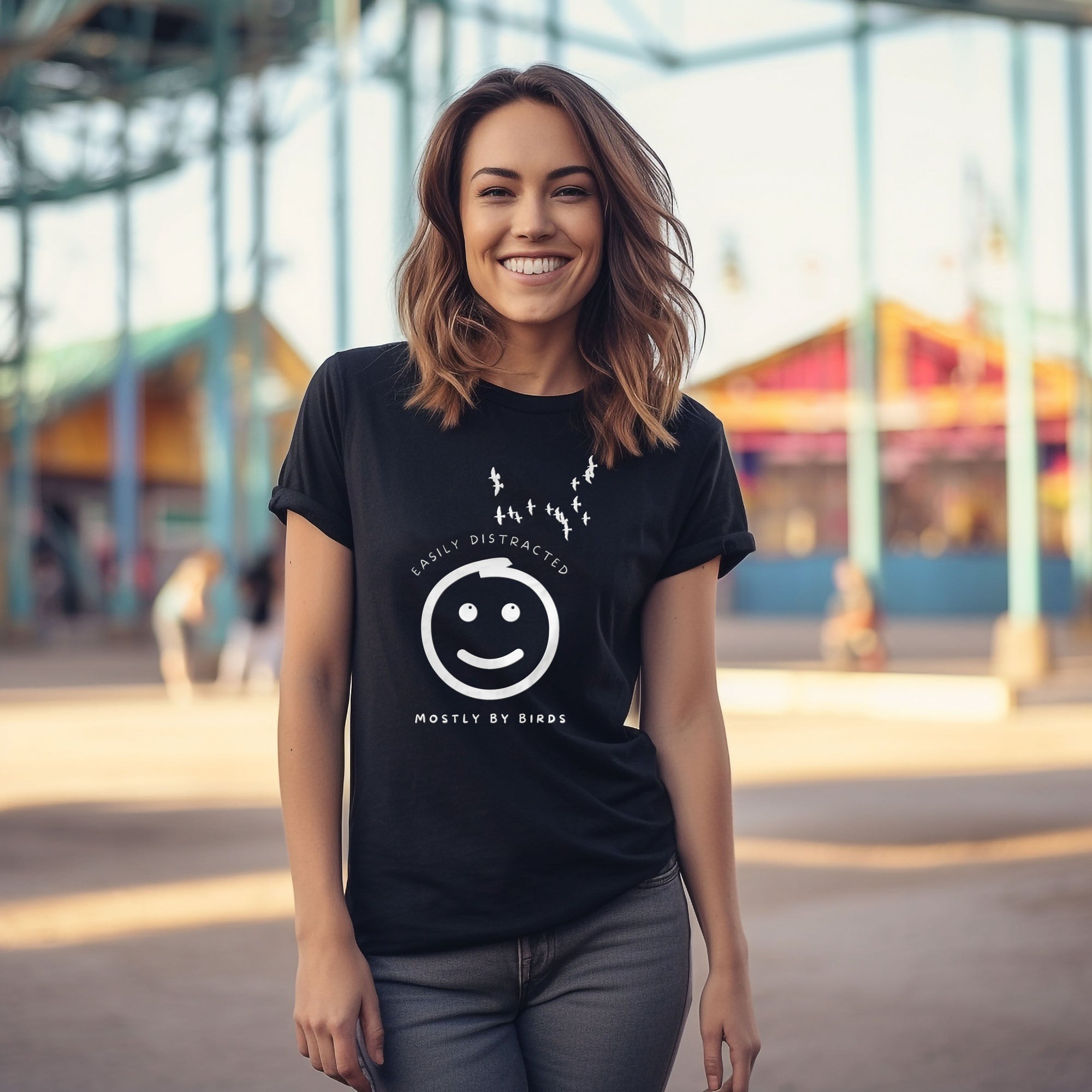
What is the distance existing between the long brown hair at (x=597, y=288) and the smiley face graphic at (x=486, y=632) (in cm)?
19

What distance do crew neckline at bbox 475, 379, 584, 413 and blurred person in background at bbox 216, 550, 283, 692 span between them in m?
13.3

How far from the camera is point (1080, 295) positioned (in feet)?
66.3

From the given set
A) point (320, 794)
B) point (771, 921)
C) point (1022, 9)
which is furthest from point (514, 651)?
point (1022, 9)

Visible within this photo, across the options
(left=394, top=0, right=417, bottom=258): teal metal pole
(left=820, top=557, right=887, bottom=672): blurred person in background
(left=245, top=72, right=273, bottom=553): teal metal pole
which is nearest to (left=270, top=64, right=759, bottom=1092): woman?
(left=394, top=0, right=417, bottom=258): teal metal pole

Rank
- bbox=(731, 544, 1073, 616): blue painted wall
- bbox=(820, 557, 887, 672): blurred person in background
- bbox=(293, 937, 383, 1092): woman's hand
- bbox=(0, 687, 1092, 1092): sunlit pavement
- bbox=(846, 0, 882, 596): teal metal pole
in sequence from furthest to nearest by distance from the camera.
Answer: bbox=(731, 544, 1073, 616): blue painted wall, bbox=(846, 0, 882, 596): teal metal pole, bbox=(820, 557, 887, 672): blurred person in background, bbox=(0, 687, 1092, 1092): sunlit pavement, bbox=(293, 937, 383, 1092): woman's hand

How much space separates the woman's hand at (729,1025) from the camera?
2.02 m

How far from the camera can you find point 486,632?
6.10 ft

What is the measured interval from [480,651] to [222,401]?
20.3 metres

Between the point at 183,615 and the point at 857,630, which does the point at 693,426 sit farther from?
the point at 857,630

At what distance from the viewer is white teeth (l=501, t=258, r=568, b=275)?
199cm

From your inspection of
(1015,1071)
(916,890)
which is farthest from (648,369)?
(916,890)

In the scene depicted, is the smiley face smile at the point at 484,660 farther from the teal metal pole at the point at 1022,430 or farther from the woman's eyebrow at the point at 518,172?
the teal metal pole at the point at 1022,430

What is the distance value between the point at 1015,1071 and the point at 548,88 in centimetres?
332

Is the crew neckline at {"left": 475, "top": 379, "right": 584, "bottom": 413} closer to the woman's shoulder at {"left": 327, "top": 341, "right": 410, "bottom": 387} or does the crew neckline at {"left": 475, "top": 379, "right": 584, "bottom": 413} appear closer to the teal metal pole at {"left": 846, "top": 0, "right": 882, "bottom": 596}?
the woman's shoulder at {"left": 327, "top": 341, "right": 410, "bottom": 387}
